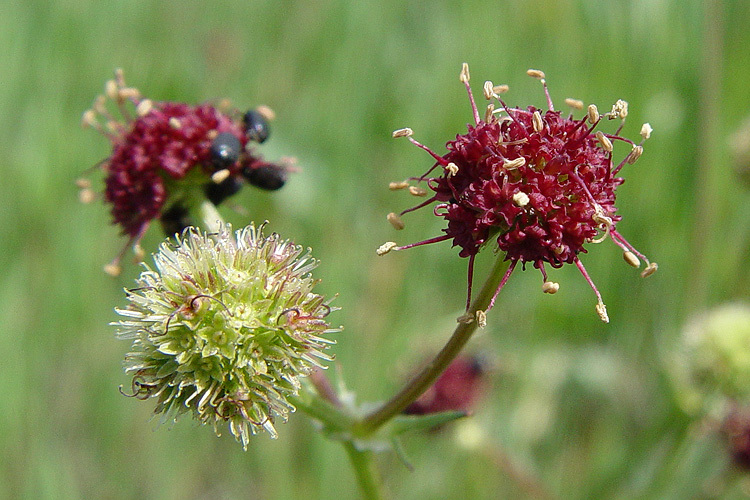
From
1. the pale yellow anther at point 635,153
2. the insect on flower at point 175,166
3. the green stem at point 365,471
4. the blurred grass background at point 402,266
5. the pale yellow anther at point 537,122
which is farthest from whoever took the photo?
the blurred grass background at point 402,266

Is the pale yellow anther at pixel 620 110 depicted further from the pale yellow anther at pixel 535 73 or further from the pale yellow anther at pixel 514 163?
the pale yellow anther at pixel 514 163

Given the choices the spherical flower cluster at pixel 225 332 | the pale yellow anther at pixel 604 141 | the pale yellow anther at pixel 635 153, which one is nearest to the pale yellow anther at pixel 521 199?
the pale yellow anther at pixel 604 141

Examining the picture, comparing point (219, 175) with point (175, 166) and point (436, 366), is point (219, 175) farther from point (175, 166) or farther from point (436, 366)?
point (436, 366)

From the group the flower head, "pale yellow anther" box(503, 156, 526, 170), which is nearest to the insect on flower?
the flower head

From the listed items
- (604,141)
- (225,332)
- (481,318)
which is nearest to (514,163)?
(604,141)

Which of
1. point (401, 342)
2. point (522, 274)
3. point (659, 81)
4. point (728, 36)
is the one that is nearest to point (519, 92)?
point (659, 81)

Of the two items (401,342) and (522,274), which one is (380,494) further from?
(522,274)

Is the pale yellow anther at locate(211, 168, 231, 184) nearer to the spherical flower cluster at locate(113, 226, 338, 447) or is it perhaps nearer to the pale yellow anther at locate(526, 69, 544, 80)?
the spherical flower cluster at locate(113, 226, 338, 447)
